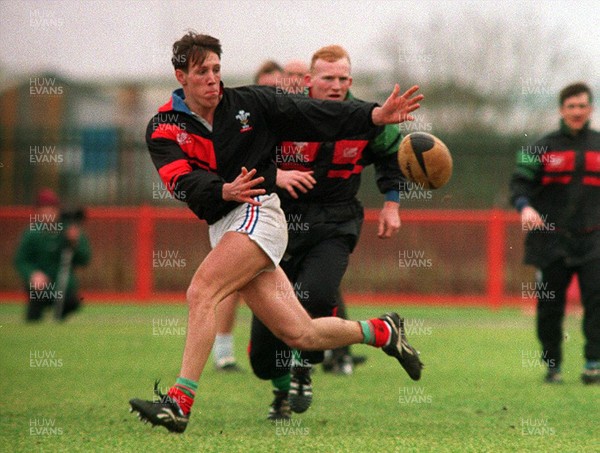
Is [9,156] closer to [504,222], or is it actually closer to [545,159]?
[504,222]

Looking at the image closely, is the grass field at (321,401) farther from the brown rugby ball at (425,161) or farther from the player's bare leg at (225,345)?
the brown rugby ball at (425,161)

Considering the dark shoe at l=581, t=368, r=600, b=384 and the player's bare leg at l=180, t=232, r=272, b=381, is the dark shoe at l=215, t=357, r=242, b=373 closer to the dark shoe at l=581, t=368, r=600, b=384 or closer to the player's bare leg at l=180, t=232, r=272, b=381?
the dark shoe at l=581, t=368, r=600, b=384

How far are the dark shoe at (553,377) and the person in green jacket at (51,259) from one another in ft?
26.2

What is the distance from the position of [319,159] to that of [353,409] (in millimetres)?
1572

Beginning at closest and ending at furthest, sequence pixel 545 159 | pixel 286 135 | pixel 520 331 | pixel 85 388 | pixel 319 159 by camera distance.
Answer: pixel 286 135
pixel 319 159
pixel 85 388
pixel 545 159
pixel 520 331

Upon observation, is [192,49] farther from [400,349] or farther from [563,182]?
[563,182]

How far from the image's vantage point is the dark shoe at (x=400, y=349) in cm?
629

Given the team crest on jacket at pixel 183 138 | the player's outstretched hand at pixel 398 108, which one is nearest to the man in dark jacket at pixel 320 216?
the player's outstretched hand at pixel 398 108

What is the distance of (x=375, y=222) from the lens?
17.2 metres

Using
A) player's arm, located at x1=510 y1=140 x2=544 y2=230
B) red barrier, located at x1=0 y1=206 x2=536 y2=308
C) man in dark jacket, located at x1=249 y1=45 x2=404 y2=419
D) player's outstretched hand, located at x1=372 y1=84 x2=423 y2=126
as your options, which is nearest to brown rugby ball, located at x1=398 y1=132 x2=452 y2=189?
man in dark jacket, located at x1=249 y1=45 x2=404 y2=419

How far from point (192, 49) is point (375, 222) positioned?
1158 centimetres

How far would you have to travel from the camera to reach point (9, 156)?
1941 centimetres

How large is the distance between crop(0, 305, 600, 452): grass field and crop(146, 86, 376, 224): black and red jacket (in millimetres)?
1258

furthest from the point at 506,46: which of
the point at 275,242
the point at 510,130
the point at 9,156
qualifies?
the point at 275,242
